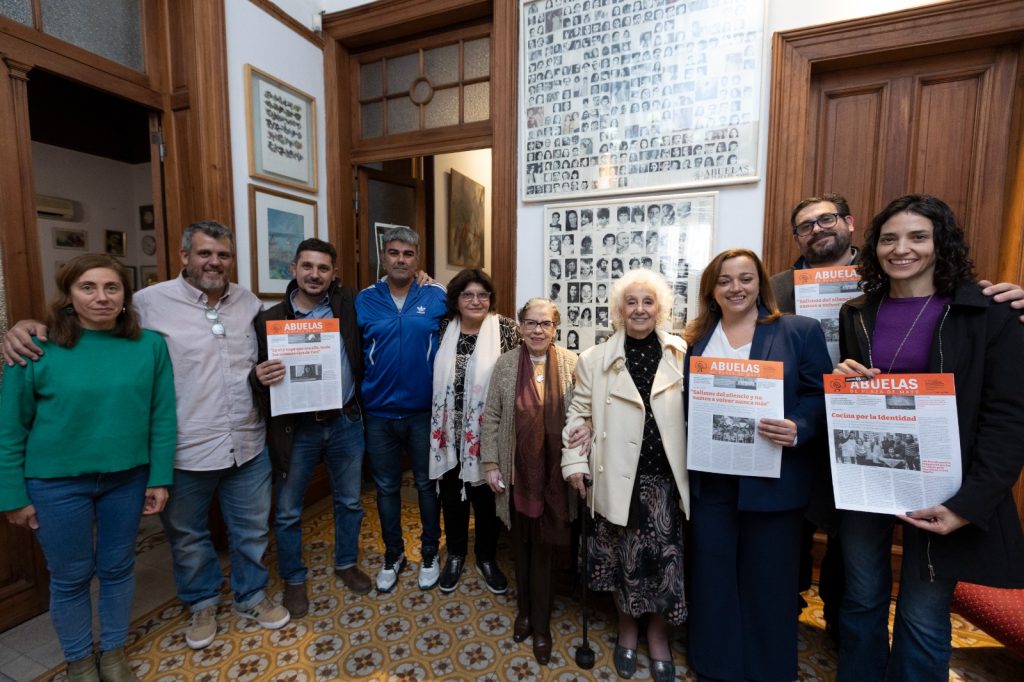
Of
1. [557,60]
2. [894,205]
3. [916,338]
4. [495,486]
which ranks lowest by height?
[495,486]

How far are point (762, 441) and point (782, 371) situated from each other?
25 centimetres

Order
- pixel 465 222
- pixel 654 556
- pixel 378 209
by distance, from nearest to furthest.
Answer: pixel 654 556
pixel 378 209
pixel 465 222

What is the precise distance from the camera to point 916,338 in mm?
1354

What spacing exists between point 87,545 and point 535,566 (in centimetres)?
172

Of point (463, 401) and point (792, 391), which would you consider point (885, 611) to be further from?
point (463, 401)

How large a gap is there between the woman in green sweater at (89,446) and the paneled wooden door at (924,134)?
3.25m

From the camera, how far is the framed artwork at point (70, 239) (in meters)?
4.39

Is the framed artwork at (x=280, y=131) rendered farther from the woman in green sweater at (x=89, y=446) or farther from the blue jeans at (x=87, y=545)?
the blue jeans at (x=87, y=545)

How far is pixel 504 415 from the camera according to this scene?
1955 millimetres

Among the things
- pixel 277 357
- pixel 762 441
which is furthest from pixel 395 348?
pixel 762 441

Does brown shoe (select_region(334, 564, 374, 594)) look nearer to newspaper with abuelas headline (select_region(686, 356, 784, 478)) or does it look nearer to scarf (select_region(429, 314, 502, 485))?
scarf (select_region(429, 314, 502, 485))

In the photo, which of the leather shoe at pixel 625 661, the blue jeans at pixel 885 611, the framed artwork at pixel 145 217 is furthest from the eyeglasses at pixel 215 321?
the framed artwork at pixel 145 217

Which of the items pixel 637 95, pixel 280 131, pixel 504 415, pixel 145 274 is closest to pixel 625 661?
pixel 504 415

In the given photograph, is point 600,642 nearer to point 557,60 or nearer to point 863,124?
point 863,124
